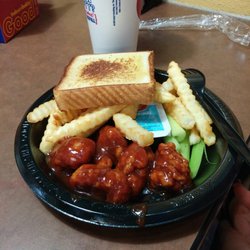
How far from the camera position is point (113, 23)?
106 cm

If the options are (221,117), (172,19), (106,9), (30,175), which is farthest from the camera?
(172,19)

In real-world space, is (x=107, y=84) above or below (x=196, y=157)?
above

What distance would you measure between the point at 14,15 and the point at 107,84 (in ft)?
2.45

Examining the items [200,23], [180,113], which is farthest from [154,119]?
[200,23]

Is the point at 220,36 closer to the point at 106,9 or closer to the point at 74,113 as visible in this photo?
the point at 106,9

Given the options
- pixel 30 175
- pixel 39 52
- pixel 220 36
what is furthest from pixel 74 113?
pixel 220 36

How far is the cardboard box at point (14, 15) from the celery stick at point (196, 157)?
0.91 m

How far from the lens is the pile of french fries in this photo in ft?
2.61

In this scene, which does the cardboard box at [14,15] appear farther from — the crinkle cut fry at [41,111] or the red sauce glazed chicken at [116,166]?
the red sauce glazed chicken at [116,166]

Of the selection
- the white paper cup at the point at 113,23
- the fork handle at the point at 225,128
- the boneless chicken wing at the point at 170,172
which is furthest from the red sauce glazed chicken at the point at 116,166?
the white paper cup at the point at 113,23

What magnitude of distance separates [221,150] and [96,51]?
22.8 inches

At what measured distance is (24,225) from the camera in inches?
29.9

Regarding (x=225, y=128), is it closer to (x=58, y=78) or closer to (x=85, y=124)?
(x=85, y=124)

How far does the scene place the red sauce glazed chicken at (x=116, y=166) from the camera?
0.71 m
